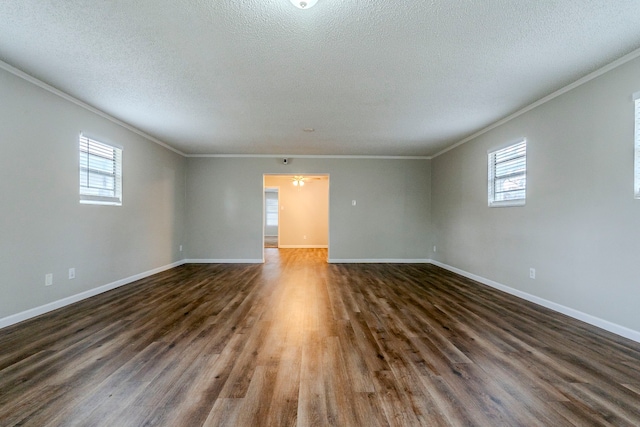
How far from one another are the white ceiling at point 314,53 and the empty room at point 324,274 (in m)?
0.02

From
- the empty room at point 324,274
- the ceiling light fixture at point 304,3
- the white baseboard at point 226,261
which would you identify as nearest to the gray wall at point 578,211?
the empty room at point 324,274

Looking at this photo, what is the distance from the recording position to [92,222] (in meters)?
3.66

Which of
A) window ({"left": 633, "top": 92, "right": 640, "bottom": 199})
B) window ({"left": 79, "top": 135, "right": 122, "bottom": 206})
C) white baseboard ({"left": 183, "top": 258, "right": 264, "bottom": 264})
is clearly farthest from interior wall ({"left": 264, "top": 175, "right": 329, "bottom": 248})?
window ({"left": 633, "top": 92, "right": 640, "bottom": 199})

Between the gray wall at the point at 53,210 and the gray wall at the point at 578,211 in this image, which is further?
the gray wall at the point at 53,210

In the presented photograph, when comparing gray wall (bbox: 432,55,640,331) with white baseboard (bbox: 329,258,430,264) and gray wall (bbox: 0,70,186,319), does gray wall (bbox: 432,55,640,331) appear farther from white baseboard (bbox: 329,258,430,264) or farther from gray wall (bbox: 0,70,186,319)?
gray wall (bbox: 0,70,186,319)

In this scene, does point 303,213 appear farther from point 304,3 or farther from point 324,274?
point 304,3

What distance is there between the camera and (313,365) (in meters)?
1.96

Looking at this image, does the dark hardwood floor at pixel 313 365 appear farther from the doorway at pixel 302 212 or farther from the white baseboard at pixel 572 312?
the doorway at pixel 302 212

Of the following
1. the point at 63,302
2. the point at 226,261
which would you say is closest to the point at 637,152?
the point at 63,302

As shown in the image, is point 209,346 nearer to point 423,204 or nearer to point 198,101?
point 198,101

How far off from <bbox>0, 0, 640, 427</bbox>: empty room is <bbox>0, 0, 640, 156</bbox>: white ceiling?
0.8 inches

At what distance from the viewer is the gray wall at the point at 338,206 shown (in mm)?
6410

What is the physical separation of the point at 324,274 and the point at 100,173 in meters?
3.74

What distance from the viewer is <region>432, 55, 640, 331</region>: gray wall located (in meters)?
2.50
